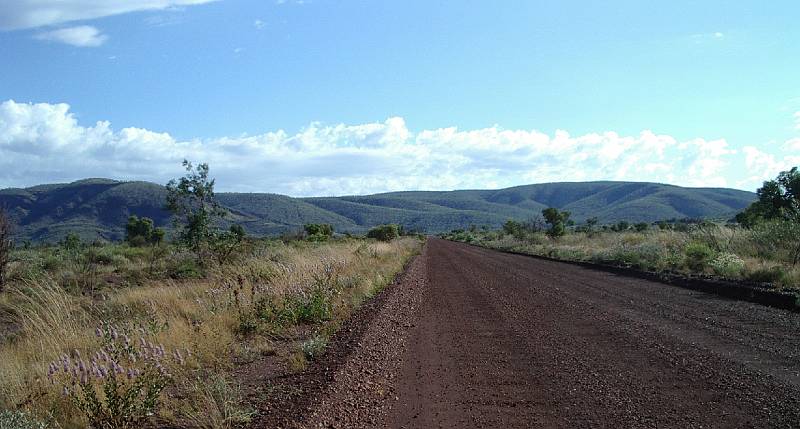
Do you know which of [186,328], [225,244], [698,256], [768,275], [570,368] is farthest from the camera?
[698,256]

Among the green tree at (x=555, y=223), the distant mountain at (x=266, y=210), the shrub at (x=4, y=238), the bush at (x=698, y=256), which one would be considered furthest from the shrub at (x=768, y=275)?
the distant mountain at (x=266, y=210)

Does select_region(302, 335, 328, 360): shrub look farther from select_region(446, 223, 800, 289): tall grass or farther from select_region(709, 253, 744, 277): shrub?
select_region(709, 253, 744, 277): shrub

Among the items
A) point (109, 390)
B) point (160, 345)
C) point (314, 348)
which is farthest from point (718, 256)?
point (109, 390)

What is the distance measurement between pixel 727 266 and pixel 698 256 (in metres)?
3.29

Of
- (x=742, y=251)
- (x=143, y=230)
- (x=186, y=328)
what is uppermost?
(x=742, y=251)

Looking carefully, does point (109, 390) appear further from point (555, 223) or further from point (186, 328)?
point (555, 223)

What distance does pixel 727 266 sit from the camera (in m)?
18.1

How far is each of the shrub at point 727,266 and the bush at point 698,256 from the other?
551mm

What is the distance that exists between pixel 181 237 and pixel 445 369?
15431mm

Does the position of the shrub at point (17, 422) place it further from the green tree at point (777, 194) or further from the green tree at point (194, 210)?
the green tree at point (777, 194)

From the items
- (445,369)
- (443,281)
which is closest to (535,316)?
(445,369)

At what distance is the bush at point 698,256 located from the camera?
20094mm

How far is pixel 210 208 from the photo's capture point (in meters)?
20.4

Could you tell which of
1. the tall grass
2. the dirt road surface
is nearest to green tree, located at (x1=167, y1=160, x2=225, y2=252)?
the dirt road surface
